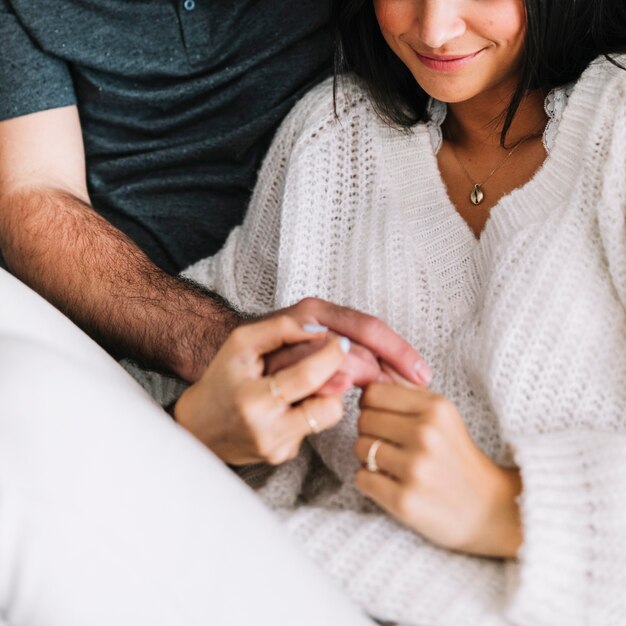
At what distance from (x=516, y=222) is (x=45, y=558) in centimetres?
68

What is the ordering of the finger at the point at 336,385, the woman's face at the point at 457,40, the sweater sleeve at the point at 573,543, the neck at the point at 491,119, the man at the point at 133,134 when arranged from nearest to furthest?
the sweater sleeve at the point at 573,543 < the finger at the point at 336,385 < the woman's face at the point at 457,40 < the neck at the point at 491,119 < the man at the point at 133,134

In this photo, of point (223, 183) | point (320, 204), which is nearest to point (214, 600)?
point (320, 204)

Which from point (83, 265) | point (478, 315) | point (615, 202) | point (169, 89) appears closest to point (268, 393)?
point (478, 315)

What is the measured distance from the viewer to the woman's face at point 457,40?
1035 mm

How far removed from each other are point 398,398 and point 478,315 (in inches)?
8.8

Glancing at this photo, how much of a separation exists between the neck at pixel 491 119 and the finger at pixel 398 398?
0.47 meters

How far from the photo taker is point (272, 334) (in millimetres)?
944

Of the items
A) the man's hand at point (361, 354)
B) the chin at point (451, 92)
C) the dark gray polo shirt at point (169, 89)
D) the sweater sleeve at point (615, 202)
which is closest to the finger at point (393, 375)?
the man's hand at point (361, 354)

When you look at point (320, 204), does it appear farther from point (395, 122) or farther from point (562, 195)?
point (562, 195)

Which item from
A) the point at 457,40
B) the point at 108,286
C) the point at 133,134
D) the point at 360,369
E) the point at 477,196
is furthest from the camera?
the point at 133,134

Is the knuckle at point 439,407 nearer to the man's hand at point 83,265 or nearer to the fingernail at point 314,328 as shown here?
the fingernail at point 314,328

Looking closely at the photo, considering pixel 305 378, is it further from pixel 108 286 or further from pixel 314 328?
pixel 108 286

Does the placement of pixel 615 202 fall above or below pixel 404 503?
above

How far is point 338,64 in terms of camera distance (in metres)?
1.33
